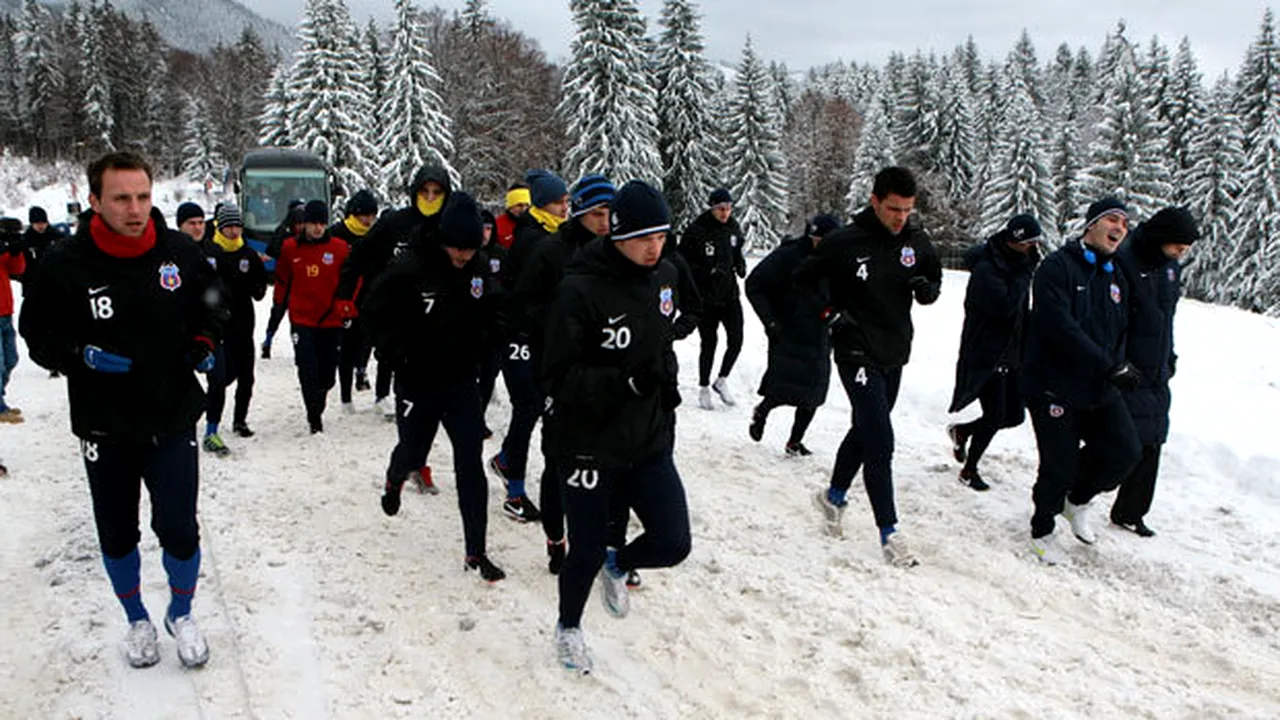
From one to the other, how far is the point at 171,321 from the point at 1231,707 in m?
5.10

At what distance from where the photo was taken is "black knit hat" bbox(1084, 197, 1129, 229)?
560 centimetres

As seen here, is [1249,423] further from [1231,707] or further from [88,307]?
[88,307]

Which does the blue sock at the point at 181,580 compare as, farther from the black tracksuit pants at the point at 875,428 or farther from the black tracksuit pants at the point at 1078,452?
the black tracksuit pants at the point at 1078,452

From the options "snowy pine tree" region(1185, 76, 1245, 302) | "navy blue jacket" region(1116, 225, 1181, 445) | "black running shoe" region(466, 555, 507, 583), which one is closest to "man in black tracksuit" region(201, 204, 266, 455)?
"black running shoe" region(466, 555, 507, 583)

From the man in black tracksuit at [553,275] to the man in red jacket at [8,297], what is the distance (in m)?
6.86

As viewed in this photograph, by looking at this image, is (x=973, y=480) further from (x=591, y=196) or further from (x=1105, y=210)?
(x=591, y=196)

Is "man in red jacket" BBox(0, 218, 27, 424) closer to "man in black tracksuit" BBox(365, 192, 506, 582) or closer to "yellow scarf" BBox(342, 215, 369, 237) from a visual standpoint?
"yellow scarf" BBox(342, 215, 369, 237)

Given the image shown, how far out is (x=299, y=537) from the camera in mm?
5766

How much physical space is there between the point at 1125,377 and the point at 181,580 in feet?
17.9

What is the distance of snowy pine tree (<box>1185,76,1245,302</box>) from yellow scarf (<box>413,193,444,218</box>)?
46996mm

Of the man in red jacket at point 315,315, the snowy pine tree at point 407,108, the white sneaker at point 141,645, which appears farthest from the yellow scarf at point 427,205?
the snowy pine tree at point 407,108

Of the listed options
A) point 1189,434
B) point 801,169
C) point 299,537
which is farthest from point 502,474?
point 801,169

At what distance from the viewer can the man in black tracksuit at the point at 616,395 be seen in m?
3.78

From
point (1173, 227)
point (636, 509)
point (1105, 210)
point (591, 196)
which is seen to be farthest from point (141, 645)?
point (1173, 227)
